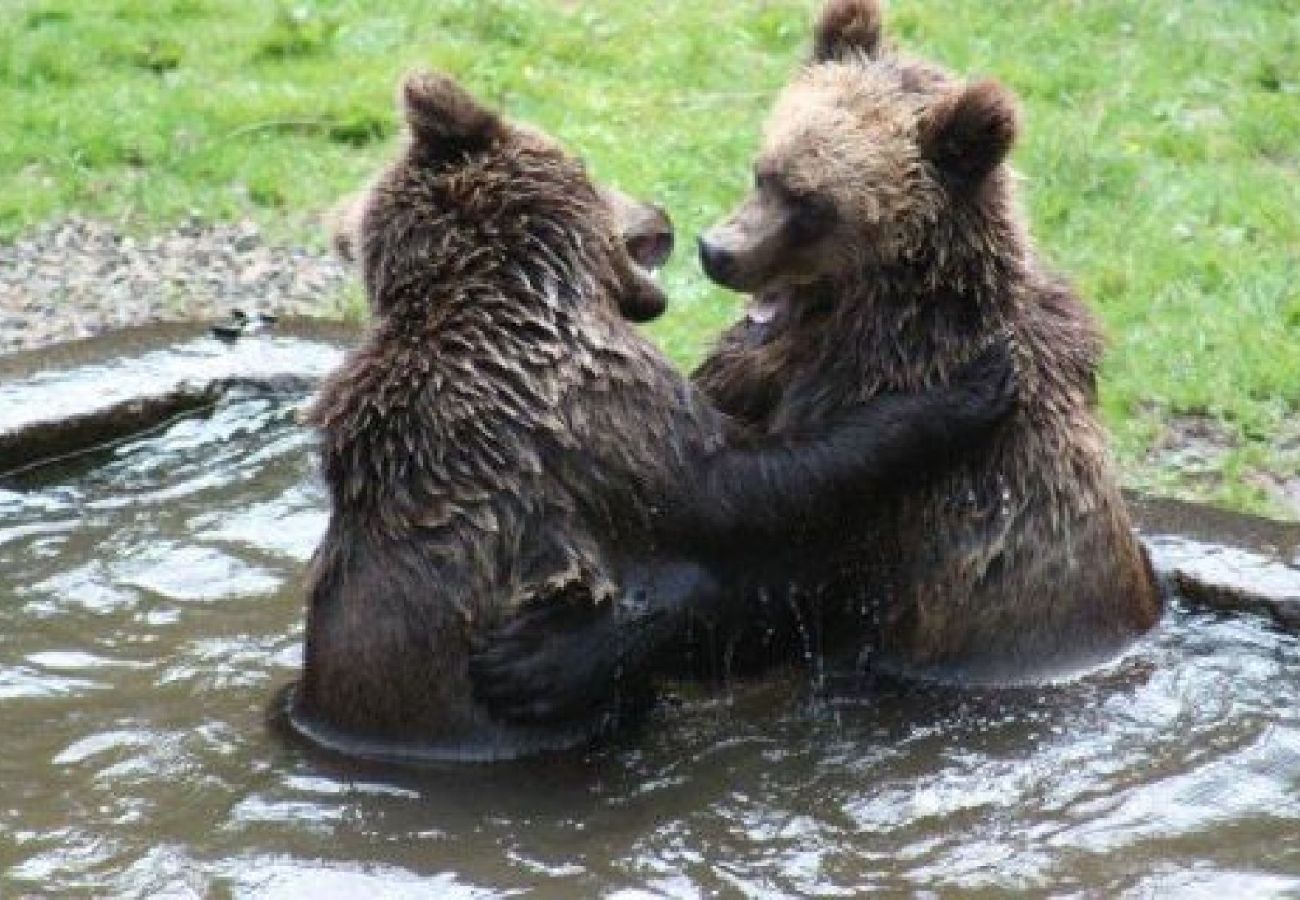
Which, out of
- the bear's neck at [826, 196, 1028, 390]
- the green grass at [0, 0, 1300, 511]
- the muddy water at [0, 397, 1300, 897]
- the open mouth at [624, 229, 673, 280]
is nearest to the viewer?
the muddy water at [0, 397, 1300, 897]

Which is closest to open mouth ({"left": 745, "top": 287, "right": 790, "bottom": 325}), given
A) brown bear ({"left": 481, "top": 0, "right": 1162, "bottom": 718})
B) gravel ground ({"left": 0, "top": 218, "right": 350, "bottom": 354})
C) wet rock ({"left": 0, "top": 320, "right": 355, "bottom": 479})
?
brown bear ({"left": 481, "top": 0, "right": 1162, "bottom": 718})

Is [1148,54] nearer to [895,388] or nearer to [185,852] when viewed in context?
[895,388]

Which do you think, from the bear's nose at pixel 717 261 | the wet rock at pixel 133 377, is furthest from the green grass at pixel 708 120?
the bear's nose at pixel 717 261

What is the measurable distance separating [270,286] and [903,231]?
439cm

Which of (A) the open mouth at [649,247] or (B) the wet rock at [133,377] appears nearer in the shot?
(A) the open mouth at [649,247]

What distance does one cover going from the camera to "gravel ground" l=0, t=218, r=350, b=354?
9.67 meters

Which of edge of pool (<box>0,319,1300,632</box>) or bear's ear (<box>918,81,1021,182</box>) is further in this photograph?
edge of pool (<box>0,319,1300,632</box>)

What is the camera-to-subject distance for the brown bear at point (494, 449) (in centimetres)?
579

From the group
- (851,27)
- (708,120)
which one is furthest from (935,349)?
(708,120)

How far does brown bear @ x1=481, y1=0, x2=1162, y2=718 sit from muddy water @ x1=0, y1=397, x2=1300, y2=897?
Answer: 0.22 m

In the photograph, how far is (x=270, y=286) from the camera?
10000 mm

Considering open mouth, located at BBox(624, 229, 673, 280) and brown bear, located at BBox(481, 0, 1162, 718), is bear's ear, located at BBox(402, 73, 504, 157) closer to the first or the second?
open mouth, located at BBox(624, 229, 673, 280)

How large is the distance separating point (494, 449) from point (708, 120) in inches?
247

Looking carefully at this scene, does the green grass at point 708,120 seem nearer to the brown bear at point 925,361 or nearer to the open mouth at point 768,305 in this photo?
the brown bear at point 925,361
